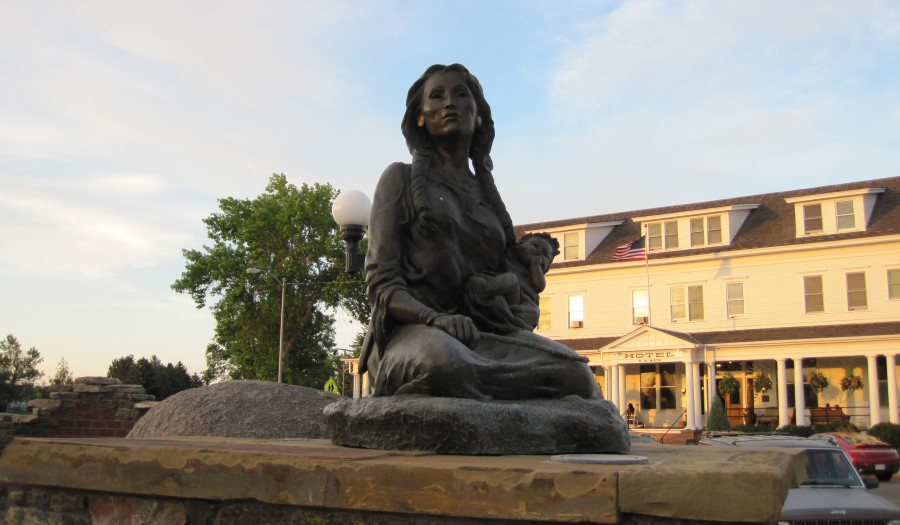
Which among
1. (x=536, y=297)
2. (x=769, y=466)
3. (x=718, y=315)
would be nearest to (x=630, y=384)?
(x=718, y=315)

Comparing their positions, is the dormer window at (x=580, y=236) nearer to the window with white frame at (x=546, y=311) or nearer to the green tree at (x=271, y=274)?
the window with white frame at (x=546, y=311)

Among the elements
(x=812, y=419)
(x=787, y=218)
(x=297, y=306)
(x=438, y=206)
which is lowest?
(x=812, y=419)

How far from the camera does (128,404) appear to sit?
12.7 metres

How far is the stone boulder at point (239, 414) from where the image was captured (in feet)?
26.7

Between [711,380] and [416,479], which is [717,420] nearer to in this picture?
[711,380]

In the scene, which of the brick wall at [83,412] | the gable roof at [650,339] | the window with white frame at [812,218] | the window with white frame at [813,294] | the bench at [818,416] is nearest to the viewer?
the brick wall at [83,412]

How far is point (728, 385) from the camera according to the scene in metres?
33.8

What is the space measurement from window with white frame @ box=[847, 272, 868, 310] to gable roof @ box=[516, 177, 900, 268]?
1547 mm

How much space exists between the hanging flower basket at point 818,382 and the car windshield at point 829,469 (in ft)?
81.4

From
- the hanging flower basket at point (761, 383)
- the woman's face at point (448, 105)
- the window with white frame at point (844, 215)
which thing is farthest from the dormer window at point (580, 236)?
the woman's face at point (448, 105)

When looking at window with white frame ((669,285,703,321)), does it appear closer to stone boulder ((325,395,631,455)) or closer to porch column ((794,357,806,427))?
porch column ((794,357,806,427))

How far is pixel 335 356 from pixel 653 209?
1894cm

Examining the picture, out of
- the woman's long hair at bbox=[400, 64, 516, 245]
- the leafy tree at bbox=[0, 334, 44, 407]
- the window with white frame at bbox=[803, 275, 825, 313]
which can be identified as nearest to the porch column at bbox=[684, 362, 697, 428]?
the window with white frame at bbox=[803, 275, 825, 313]

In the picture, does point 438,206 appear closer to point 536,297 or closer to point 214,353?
point 536,297
